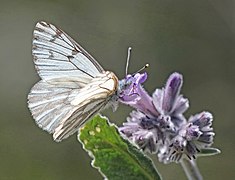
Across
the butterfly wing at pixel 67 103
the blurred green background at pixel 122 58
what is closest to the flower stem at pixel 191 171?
the butterfly wing at pixel 67 103

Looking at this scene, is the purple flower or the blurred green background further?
the blurred green background

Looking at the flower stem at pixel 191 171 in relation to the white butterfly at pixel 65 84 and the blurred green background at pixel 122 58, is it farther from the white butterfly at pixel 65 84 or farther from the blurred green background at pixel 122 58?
the blurred green background at pixel 122 58

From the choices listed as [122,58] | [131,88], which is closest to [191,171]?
[131,88]

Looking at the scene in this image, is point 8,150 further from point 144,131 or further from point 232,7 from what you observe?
point 144,131

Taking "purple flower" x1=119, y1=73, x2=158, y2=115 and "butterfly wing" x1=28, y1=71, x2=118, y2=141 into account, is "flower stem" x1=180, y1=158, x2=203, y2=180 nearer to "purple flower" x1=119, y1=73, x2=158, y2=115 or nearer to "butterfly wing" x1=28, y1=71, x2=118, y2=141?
"purple flower" x1=119, y1=73, x2=158, y2=115

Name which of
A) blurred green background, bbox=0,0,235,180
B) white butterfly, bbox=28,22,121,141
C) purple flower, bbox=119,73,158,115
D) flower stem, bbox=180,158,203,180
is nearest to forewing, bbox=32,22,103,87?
white butterfly, bbox=28,22,121,141

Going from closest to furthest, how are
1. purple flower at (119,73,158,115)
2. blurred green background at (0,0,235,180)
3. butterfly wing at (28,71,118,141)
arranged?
butterfly wing at (28,71,118,141) < purple flower at (119,73,158,115) < blurred green background at (0,0,235,180)
